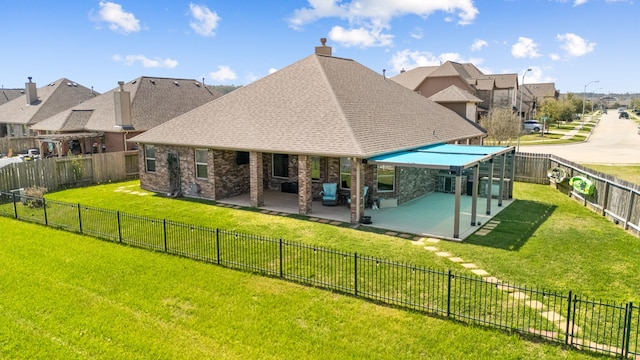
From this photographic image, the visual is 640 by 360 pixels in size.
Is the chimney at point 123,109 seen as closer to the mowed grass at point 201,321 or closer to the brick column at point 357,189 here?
the mowed grass at point 201,321

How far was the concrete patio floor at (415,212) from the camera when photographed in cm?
1662

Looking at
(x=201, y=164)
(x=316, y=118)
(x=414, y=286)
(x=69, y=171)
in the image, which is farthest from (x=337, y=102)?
(x=69, y=171)

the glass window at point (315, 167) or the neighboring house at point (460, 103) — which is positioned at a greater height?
the neighboring house at point (460, 103)

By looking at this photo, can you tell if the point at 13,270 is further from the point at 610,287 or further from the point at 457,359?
the point at 610,287

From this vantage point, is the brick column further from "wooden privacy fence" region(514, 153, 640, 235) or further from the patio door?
the patio door

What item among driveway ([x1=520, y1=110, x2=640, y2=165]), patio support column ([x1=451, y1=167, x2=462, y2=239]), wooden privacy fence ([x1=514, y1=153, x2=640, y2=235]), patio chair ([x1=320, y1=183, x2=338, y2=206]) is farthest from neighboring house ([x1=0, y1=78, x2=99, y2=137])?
driveway ([x1=520, y1=110, x2=640, y2=165])

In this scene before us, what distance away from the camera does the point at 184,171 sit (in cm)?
2303

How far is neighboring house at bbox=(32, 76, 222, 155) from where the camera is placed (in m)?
31.8

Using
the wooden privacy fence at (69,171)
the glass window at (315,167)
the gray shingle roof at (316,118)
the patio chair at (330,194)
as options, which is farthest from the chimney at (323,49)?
the wooden privacy fence at (69,171)

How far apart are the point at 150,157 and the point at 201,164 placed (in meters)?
4.46

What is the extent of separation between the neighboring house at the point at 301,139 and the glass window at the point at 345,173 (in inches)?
1.9

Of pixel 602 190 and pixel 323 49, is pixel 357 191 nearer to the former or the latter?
pixel 602 190

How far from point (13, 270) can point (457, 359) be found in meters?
12.3

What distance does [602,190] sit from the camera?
18625 millimetres
